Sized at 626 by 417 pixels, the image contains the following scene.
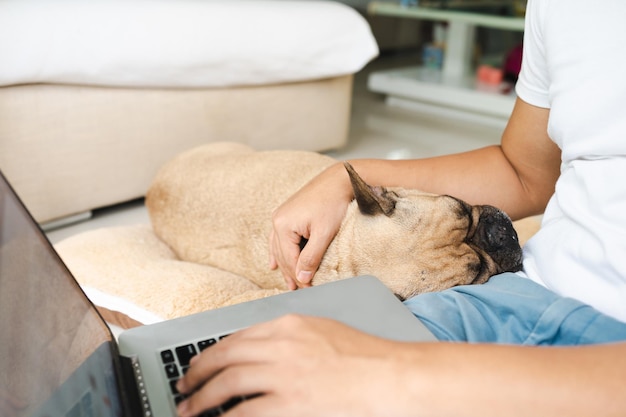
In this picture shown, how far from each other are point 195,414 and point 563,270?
541 mm

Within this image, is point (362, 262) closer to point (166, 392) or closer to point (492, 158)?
point (492, 158)

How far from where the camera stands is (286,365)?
1.96 feet

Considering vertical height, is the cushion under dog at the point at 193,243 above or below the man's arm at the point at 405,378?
below

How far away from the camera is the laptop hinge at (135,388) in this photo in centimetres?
68

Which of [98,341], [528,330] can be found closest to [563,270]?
[528,330]

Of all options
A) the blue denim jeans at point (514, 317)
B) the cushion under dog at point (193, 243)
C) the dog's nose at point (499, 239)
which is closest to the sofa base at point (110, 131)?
the cushion under dog at point (193, 243)

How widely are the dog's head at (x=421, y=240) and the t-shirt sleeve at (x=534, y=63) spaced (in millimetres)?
217

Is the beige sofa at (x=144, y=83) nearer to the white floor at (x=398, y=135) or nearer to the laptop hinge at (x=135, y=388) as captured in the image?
the white floor at (x=398, y=135)

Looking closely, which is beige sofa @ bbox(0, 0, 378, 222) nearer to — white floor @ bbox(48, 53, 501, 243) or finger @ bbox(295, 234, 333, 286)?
white floor @ bbox(48, 53, 501, 243)

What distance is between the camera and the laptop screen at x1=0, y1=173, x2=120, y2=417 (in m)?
0.64

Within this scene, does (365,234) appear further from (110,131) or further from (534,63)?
(110,131)

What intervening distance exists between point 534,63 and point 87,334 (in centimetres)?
81

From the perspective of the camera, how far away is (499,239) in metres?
1.11

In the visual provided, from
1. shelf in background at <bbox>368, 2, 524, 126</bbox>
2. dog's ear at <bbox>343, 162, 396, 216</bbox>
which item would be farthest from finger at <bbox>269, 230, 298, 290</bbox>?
shelf in background at <bbox>368, 2, 524, 126</bbox>
